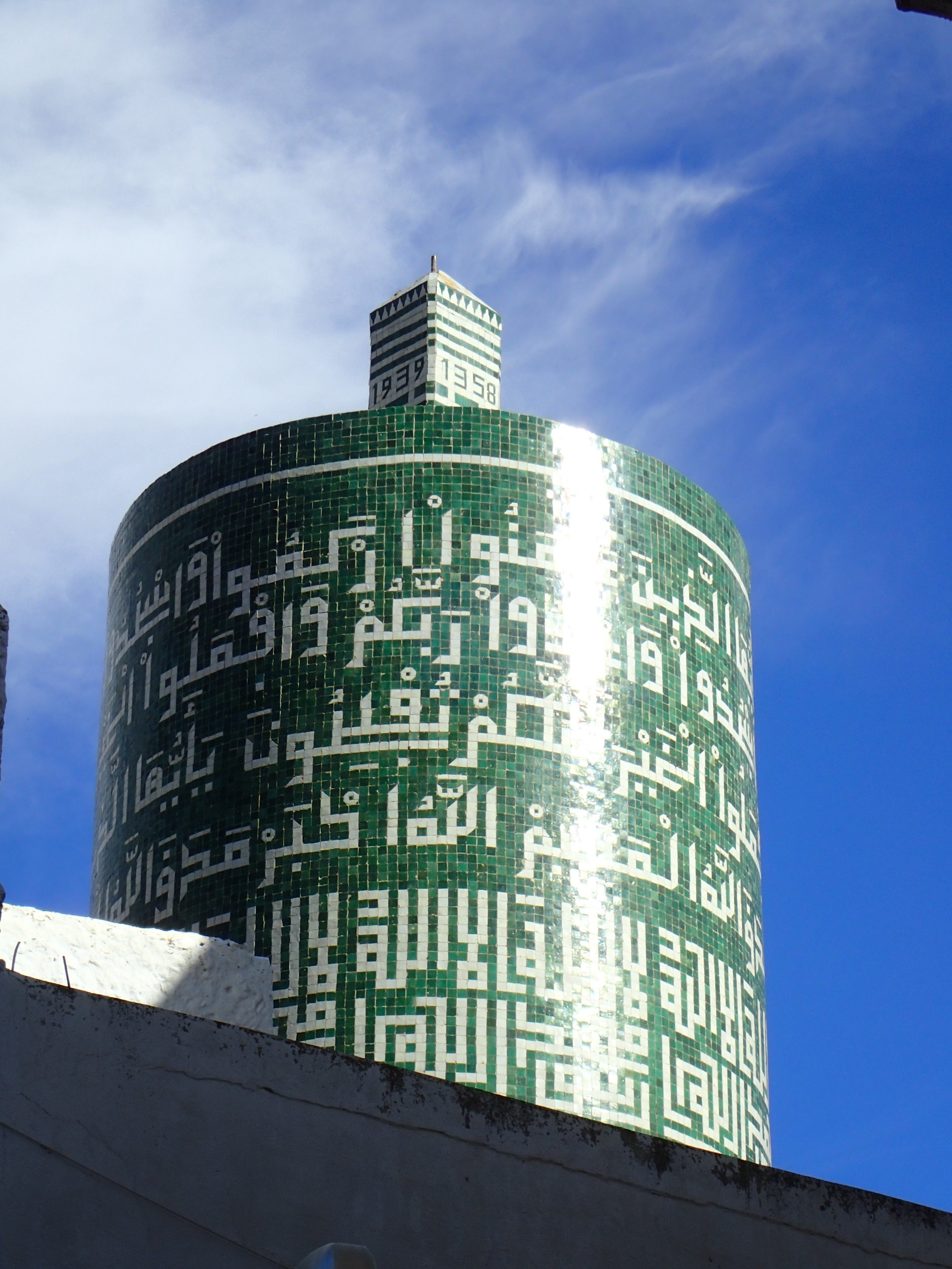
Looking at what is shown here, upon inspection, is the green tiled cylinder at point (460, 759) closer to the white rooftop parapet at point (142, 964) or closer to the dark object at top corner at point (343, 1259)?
the white rooftop parapet at point (142, 964)

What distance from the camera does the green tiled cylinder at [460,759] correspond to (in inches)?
459

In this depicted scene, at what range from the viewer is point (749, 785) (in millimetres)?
13641

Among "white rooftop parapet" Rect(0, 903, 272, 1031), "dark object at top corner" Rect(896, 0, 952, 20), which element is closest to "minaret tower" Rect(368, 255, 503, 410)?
"white rooftop parapet" Rect(0, 903, 272, 1031)

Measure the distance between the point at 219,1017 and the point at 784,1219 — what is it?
4.20 m

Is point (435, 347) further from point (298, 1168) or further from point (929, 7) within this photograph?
point (929, 7)

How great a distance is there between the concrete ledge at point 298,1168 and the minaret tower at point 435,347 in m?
8.68

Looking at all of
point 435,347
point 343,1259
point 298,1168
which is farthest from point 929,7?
point 435,347

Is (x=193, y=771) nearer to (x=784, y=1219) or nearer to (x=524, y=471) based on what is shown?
(x=524, y=471)

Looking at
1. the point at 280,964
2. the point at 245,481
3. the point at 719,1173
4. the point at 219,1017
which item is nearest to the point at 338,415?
the point at 245,481

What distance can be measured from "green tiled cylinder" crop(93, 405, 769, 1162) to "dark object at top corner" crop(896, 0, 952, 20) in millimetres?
7799

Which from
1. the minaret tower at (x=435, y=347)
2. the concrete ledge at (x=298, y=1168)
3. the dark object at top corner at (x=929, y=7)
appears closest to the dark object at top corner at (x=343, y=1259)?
the concrete ledge at (x=298, y=1168)

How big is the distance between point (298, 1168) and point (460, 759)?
20.8ft

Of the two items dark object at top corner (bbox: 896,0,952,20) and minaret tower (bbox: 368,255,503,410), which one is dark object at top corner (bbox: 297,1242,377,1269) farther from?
minaret tower (bbox: 368,255,503,410)

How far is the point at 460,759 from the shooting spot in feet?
39.6
